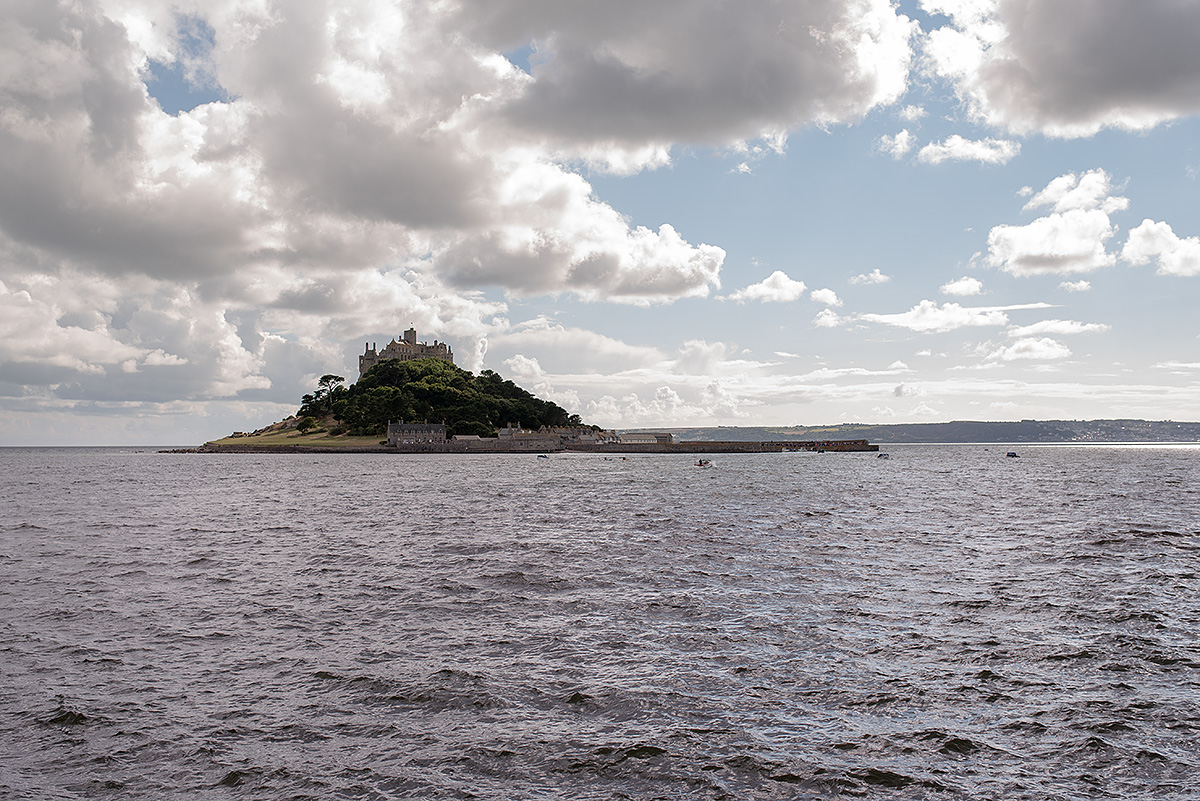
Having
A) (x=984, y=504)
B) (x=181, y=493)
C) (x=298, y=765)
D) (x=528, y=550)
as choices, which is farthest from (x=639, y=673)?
(x=181, y=493)

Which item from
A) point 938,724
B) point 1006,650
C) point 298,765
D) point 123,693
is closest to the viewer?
point 298,765

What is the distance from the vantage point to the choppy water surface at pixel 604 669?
12.6 metres

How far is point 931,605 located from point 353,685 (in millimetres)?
18851

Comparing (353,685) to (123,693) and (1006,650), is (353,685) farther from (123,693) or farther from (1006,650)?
(1006,650)

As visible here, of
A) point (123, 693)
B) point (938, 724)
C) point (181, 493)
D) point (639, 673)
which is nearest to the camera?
point (938, 724)

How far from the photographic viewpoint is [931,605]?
82.1 feet

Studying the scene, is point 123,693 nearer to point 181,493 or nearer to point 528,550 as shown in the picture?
point 528,550

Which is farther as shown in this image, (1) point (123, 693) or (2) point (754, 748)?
(1) point (123, 693)

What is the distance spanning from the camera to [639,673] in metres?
17.8

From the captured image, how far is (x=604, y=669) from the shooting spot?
1811cm

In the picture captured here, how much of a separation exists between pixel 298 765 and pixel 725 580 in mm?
19589

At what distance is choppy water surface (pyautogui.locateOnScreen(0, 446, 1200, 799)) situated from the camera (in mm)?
12578

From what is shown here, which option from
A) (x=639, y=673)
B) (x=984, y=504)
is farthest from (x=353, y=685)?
(x=984, y=504)

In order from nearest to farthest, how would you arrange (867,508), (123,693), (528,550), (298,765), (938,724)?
1. (298,765)
2. (938,724)
3. (123,693)
4. (528,550)
5. (867,508)
